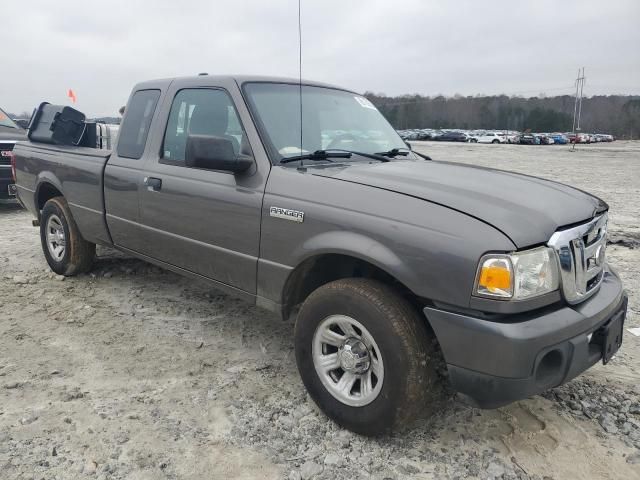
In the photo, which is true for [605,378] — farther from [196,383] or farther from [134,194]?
[134,194]

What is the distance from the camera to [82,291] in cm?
493

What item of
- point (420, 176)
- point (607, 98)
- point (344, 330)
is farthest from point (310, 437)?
point (607, 98)

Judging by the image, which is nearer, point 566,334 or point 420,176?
point 566,334

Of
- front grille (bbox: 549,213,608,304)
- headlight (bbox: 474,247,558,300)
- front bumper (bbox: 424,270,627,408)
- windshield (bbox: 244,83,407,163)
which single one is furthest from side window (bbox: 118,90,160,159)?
front grille (bbox: 549,213,608,304)

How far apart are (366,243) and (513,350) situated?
82 cm

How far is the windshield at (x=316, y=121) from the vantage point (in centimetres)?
330

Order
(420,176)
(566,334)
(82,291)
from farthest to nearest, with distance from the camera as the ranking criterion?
(82,291)
(420,176)
(566,334)

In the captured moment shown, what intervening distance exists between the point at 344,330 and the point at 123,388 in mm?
1486

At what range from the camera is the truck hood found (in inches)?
92.6

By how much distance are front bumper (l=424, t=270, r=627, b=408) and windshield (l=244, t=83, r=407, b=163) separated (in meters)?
1.48

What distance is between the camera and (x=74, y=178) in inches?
187

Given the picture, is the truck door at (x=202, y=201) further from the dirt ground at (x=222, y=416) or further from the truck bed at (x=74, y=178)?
the truck bed at (x=74, y=178)

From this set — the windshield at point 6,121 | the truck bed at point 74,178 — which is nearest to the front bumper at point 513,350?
the truck bed at point 74,178

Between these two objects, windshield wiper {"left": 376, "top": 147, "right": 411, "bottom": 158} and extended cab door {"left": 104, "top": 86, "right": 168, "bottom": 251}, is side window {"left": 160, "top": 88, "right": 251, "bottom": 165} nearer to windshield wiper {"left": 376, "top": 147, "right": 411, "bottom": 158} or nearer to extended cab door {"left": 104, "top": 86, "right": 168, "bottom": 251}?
extended cab door {"left": 104, "top": 86, "right": 168, "bottom": 251}
